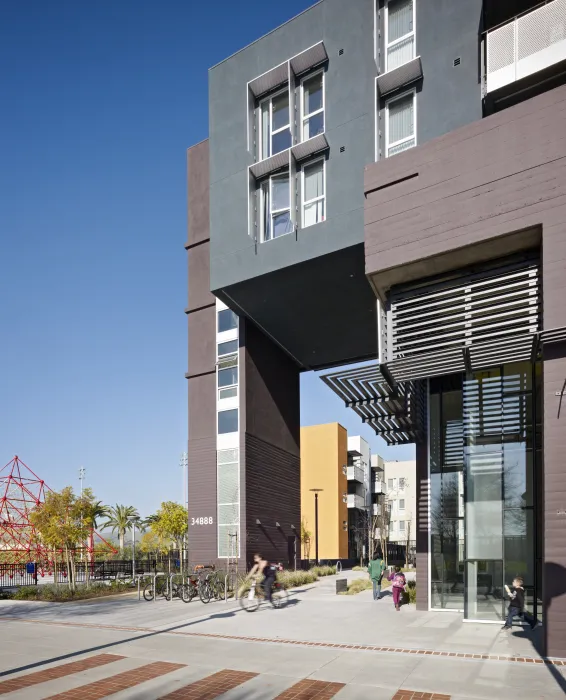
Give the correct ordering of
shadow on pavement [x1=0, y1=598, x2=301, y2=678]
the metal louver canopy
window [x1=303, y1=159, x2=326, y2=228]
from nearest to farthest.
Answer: shadow on pavement [x1=0, y1=598, x2=301, y2=678] < the metal louver canopy < window [x1=303, y1=159, x2=326, y2=228]

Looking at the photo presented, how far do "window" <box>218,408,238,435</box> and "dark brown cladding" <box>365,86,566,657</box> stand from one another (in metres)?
13.0

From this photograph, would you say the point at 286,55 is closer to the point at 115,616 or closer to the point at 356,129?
→ the point at 356,129

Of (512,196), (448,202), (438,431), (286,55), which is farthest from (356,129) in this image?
(438,431)

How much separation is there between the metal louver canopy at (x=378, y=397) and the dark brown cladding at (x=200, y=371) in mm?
9769

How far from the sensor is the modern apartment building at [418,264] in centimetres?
1372

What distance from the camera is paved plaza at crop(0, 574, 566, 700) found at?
30.5ft

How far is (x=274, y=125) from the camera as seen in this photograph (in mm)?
24188

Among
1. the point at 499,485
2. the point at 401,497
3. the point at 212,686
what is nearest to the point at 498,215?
the point at 499,485

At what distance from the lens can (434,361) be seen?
1529 cm

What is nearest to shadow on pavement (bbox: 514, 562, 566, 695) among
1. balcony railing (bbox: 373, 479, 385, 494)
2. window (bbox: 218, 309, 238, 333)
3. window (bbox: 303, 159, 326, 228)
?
window (bbox: 303, 159, 326, 228)

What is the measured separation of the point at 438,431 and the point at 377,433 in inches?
196

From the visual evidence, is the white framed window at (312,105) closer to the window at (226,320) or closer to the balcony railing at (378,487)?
the window at (226,320)

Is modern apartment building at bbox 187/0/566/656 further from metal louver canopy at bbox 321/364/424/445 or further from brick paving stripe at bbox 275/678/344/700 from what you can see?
brick paving stripe at bbox 275/678/344/700

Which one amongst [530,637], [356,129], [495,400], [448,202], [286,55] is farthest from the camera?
[286,55]
